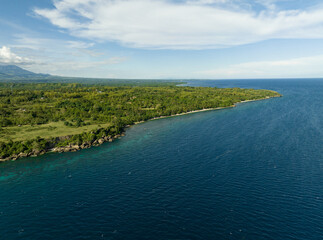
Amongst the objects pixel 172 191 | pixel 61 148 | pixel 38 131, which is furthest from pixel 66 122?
pixel 172 191

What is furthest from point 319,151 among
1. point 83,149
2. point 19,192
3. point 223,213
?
point 19,192

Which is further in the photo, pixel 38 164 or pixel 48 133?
pixel 48 133

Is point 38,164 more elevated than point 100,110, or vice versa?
point 100,110

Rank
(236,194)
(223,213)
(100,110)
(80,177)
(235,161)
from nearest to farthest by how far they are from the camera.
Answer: (223,213), (236,194), (80,177), (235,161), (100,110)

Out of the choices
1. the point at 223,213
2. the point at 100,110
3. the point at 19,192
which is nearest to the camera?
the point at 223,213

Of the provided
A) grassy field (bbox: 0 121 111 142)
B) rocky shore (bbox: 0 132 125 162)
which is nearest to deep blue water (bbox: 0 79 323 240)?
rocky shore (bbox: 0 132 125 162)

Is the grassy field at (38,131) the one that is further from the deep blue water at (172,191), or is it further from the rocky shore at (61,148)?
the deep blue water at (172,191)

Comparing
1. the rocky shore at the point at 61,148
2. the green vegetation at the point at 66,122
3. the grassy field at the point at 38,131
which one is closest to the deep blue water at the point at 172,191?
the rocky shore at the point at 61,148

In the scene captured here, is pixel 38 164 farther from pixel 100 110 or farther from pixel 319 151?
pixel 319 151
